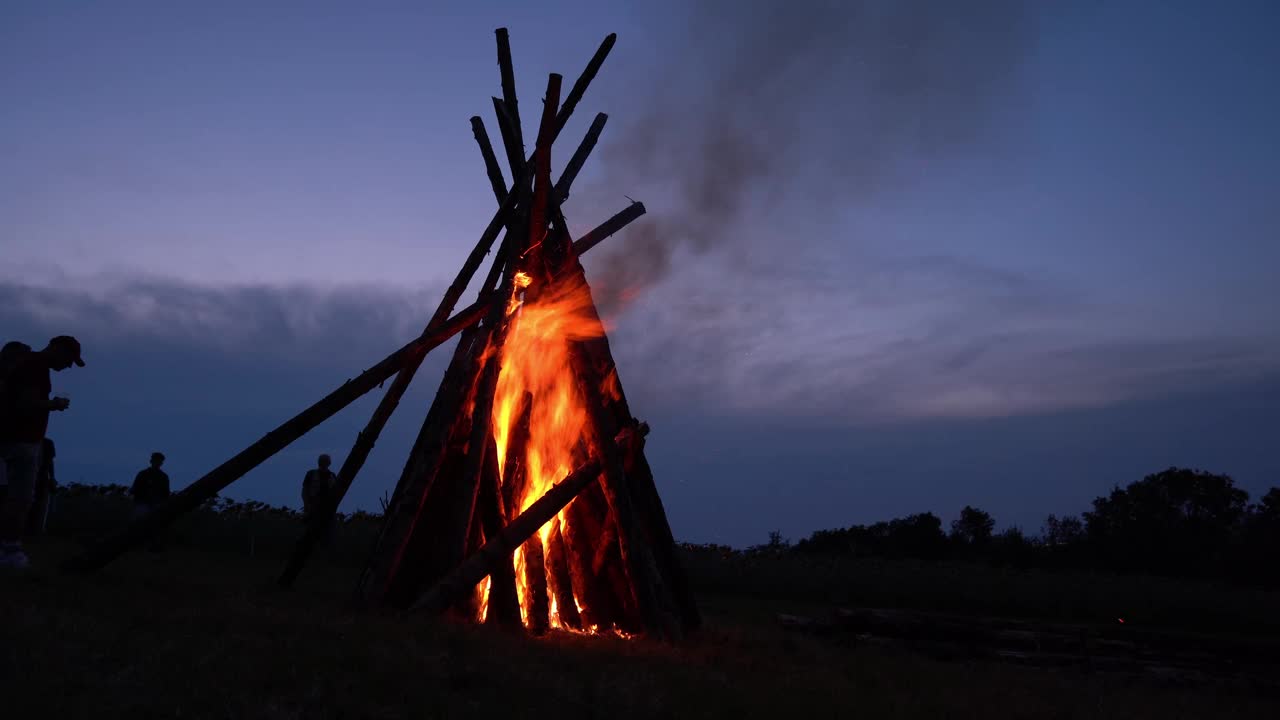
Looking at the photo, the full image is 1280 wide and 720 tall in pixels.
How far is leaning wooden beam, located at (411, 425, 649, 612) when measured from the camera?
7652 mm

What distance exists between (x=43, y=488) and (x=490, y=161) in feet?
27.2

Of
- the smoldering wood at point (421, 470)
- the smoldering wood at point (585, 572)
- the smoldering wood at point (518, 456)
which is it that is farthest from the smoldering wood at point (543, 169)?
the smoldering wood at point (585, 572)

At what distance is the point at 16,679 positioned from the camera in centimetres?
454

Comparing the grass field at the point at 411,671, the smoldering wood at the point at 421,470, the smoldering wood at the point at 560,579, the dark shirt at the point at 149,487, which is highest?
the dark shirt at the point at 149,487

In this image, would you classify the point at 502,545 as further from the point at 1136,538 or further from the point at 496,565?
the point at 1136,538

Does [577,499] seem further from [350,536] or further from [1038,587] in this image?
[1038,587]

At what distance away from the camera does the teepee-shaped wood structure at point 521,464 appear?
823cm

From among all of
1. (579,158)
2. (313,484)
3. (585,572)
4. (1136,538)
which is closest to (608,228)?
(579,158)

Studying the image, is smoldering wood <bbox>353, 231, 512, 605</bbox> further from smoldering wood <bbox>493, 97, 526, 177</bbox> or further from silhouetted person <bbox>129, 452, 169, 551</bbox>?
silhouetted person <bbox>129, 452, 169, 551</bbox>

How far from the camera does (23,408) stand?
7555 millimetres

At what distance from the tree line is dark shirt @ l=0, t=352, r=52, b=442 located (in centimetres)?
1801

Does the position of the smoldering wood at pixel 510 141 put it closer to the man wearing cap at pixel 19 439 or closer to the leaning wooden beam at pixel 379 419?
the leaning wooden beam at pixel 379 419

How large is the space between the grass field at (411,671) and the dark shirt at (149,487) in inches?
191

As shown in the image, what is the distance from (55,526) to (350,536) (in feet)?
17.2
